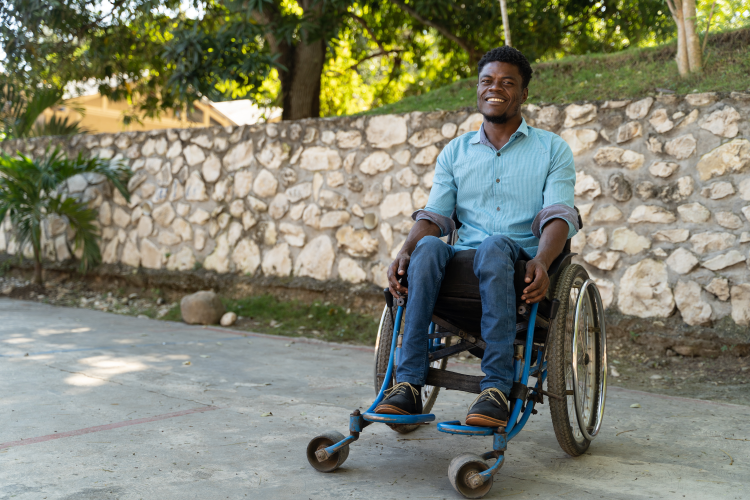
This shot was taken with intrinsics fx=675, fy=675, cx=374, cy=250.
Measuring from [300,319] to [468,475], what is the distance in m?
3.83

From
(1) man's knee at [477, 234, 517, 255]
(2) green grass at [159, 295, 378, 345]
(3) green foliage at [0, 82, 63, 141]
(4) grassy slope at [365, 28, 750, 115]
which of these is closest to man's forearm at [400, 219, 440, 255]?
(1) man's knee at [477, 234, 517, 255]

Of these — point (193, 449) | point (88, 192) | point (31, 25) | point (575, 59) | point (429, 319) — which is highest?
point (31, 25)

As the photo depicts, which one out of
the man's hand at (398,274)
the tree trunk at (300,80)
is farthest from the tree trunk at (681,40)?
the tree trunk at (300,80)

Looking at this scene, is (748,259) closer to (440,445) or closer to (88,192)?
(440,445)

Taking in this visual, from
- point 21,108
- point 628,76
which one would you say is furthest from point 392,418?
point 21,108

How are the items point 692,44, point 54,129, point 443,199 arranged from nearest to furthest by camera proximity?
point 443,199 < point 692,44 < point 54,129

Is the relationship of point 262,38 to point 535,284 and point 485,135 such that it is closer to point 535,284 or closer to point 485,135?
point 485,135

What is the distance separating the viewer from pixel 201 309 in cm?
590

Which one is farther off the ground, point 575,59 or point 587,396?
point 575,59

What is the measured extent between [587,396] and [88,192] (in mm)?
6407

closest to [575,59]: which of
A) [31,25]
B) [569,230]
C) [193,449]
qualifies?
[569,230]

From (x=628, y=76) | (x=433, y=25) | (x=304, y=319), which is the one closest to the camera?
(x=628, y=76)

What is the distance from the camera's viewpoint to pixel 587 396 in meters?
2.82

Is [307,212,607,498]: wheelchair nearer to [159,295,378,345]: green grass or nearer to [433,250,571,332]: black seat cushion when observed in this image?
[433,250,571,332]: black seat cushion
